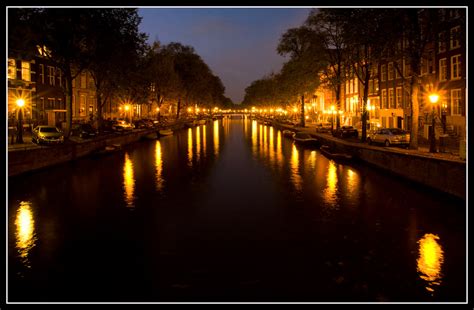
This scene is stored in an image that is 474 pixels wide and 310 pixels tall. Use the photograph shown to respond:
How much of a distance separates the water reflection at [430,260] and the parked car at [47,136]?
109 ft

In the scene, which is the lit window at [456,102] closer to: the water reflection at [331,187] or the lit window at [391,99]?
the water reflection at [331,187]

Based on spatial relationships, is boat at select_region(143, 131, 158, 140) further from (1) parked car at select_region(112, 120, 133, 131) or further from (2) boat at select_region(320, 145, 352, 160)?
(2) boat at select_region(320, 145, 352, 160)

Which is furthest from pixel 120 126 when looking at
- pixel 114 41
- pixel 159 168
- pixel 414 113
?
pixel 414 113

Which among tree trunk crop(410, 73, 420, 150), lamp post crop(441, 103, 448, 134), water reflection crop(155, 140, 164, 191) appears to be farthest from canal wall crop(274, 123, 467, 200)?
water reflection crop(155, 140, 164, 191)

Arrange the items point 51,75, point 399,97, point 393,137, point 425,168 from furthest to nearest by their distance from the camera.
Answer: point 51,75 < point 399,97 < point 393,137 < point 425,168

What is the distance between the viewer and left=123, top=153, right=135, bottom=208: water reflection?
2472 cm

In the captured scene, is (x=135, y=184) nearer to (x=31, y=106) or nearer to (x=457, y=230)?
(x=457, y=230)

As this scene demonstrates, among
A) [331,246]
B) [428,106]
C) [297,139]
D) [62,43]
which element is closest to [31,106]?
[62,43]

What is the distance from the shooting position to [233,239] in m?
17.1

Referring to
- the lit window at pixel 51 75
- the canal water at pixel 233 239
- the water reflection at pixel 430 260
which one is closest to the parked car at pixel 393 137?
the canal water at pixel 233 239

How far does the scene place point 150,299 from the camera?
1183 centimetres

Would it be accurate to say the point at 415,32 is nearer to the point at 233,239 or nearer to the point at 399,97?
the point at 233,239

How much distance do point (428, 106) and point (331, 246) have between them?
38.2 m

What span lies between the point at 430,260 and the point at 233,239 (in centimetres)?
651
